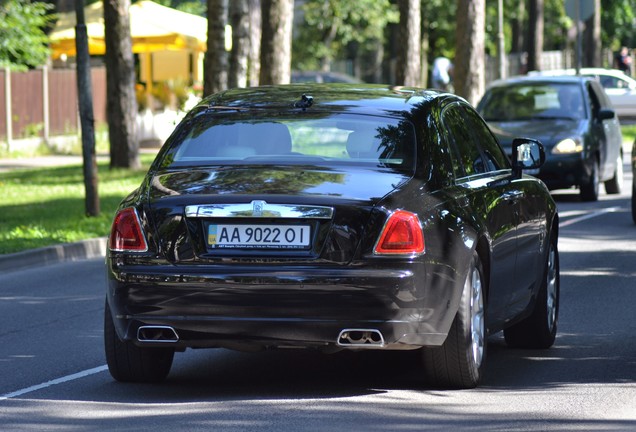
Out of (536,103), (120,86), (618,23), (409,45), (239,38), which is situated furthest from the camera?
(618,23)

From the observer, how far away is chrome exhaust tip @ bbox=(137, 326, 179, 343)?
7512mm

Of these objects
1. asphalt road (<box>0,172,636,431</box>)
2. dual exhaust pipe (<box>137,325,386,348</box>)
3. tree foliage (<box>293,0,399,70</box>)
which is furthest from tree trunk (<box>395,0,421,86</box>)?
tree foliage (<box>293,0,399,70</box>)

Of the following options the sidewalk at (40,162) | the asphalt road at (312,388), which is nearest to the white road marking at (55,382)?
the asphalt road at (312,388)

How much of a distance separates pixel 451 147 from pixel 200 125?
52.6 inches

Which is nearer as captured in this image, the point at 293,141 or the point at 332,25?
the point at 293,141

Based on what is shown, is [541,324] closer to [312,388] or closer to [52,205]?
[312,388]

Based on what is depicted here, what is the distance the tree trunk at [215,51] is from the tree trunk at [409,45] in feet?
28.9

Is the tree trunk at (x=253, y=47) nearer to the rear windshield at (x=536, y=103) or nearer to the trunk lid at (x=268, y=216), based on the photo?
the rear windshield at (x=536, y=103)

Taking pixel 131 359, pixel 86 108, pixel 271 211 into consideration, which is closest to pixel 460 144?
pixel 271 211

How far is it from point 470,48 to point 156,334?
25.5 metres

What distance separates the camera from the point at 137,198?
7.79 meters

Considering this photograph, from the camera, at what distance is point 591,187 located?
21.1 metres

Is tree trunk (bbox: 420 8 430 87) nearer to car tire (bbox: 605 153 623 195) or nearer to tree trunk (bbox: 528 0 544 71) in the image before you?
tree trunk (bbox: 528 0 544 71)

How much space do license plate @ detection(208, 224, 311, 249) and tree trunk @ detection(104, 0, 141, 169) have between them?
19004 millimetres
